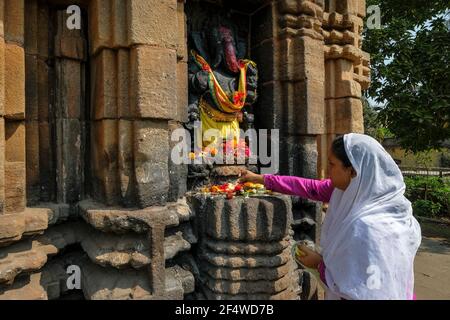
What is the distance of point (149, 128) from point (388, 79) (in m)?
7.60

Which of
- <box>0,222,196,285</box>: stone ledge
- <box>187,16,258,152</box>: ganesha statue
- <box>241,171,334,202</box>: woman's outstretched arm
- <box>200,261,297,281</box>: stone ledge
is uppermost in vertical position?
<box>187,16,258,152</box>: ganesha statue

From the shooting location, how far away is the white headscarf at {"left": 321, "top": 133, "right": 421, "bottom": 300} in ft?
Answer: 4.59

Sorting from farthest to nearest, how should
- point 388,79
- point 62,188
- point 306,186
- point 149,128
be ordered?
point 388,79, point 62,188, point 149,128, point 306,186

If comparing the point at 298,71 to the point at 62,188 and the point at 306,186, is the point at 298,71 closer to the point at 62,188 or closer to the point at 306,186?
the point at 306,186

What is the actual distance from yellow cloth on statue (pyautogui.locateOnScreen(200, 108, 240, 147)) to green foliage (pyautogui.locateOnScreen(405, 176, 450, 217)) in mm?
9453

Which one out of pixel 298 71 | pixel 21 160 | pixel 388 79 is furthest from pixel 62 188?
pixel 388 79

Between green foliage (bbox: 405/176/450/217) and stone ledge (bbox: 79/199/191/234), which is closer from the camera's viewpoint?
stone ledge (bbox: 79/199/191/234)

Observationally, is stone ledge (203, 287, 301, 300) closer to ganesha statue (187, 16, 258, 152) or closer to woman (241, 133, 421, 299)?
woman (241, 133, 421, 299)

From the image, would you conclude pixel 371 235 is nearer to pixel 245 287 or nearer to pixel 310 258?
pixel 310 258

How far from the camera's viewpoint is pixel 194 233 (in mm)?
2838

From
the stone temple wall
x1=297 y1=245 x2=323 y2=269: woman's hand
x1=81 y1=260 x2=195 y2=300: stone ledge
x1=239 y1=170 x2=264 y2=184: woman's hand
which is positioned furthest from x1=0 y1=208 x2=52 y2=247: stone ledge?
x1=297 y1=245 x2=323 y2=269: woman's hand

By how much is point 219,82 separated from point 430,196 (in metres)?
10.6

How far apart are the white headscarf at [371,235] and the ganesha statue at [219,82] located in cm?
219

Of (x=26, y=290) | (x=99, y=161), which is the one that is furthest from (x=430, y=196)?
(x=26, y=290)
